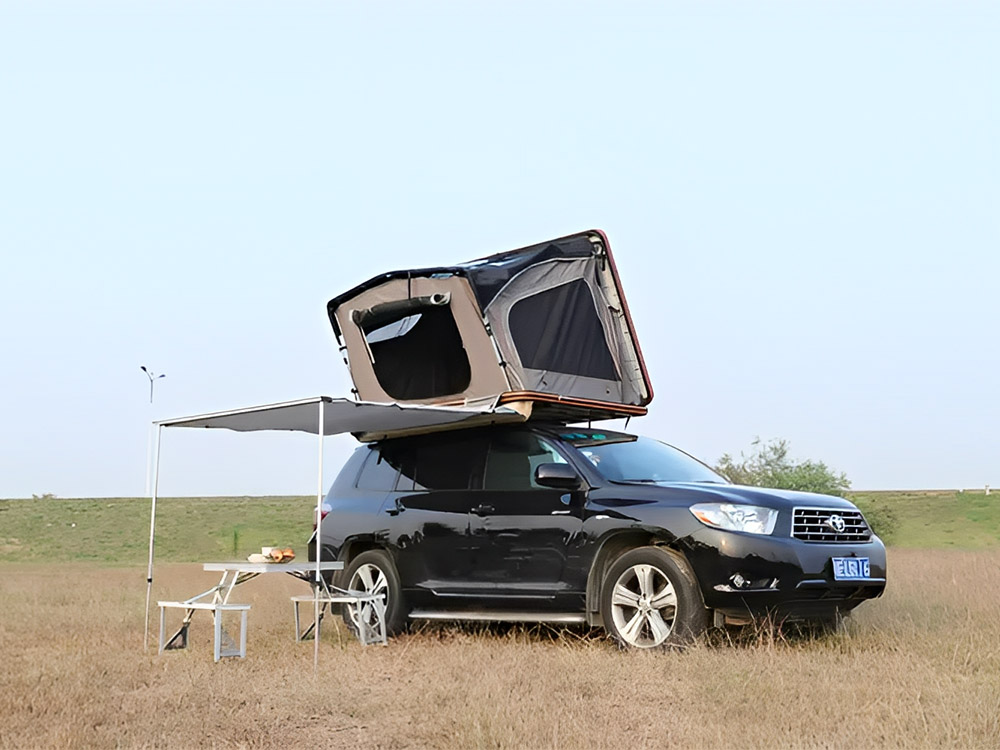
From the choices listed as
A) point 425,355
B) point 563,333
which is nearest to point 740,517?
point 563,333

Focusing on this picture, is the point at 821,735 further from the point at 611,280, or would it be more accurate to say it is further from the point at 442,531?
the point at 611,280

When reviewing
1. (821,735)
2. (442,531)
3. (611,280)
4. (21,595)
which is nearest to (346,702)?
(821,735)

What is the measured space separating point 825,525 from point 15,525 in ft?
167

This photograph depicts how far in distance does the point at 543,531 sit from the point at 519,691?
2.82 meters

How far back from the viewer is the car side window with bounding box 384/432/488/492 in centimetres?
1031

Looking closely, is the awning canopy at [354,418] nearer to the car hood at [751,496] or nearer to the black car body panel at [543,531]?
the black car body panel at [543,531]

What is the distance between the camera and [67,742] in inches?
223

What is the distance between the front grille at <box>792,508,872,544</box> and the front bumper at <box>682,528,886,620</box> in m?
0.10

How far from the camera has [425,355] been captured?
36.7 ft

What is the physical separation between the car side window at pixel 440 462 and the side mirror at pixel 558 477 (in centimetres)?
93

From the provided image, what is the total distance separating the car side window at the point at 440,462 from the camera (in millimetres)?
10312

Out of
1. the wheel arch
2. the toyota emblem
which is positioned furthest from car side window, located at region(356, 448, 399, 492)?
the toyota emblem

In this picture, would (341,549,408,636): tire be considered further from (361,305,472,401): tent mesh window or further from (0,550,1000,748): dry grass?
(361,305,472,401): tent mesh window

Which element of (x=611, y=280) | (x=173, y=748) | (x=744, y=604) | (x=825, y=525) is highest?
(x=611, y=280)
